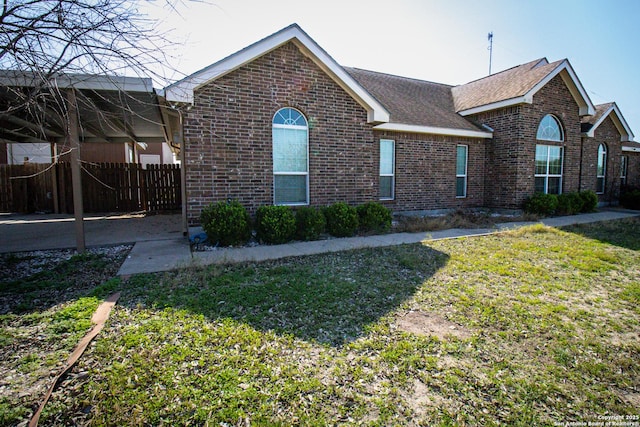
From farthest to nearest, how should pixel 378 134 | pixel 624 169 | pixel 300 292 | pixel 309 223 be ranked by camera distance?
1. pixel 624 169
2. pixel 378 134
3. pixel 309 223
4. pixel 300 292

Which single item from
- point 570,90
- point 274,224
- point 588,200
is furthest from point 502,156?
point 274,224

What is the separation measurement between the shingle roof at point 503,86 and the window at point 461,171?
7.58 feet

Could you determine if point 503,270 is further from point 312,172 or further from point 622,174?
point 622,174

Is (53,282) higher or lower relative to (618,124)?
lower

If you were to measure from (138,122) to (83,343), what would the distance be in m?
10.3

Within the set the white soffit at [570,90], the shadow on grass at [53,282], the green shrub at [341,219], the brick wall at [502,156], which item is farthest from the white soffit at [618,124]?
the shadow on grass at [53,282]

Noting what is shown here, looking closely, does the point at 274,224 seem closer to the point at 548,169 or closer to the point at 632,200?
the point at 548,169

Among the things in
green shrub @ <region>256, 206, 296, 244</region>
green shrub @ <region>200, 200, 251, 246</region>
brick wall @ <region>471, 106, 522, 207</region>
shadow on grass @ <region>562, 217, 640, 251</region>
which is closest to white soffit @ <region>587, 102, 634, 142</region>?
brick wall @ <region>471, 106, 522, 207</region>

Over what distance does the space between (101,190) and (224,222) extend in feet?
35.6

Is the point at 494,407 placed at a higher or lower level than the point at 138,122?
lower

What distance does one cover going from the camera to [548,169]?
13547mm

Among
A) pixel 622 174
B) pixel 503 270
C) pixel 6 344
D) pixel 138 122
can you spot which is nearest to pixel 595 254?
pixel 503 270

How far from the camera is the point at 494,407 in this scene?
7.60 feet

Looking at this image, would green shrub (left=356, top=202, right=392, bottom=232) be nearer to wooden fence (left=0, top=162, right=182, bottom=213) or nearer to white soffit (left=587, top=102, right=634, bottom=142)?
wooden fence (left=0, top=162, right=182, bottom=213)
